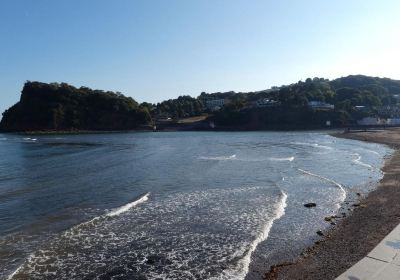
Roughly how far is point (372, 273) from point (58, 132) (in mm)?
151515

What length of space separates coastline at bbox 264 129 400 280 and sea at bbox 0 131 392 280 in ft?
2.12

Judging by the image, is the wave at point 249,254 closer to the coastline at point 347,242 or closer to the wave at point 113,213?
the coastline at point 347,242

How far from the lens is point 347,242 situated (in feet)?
52.2

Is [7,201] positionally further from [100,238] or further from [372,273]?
[372,273]

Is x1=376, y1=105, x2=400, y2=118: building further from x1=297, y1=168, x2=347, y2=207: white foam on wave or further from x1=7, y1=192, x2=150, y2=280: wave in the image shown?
x1=7, y1=192, x2=150, y2=280: wave

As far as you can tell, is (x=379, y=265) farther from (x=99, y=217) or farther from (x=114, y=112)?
(x=114, y=112)

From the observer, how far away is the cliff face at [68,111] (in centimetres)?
16062

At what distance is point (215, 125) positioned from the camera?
170m

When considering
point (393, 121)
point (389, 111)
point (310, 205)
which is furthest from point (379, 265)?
point (389, 111)

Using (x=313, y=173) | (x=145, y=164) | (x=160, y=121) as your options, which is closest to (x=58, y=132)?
(x=160, y=121)

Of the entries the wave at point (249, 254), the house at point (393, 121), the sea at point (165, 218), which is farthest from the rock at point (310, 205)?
the house at point (393, 121)

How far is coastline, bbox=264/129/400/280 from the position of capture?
13.2 m

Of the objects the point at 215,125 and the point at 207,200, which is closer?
the point at 207,200

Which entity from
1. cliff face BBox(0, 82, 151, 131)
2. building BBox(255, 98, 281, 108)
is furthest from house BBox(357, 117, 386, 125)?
cliff face BBox(0, 82, 151, 131)
